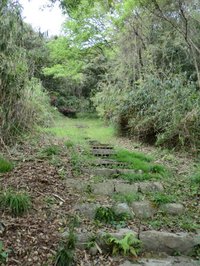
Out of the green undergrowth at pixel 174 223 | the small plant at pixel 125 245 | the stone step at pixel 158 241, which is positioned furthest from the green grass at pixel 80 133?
the small plant at pixel 125 245

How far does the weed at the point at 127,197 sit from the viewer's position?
3.77 m

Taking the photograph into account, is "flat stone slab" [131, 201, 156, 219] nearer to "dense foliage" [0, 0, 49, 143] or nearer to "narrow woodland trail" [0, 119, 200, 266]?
"narrow woodland trail" [0, 119, 200, 266]

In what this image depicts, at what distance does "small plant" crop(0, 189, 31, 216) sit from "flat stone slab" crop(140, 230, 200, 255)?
121 centimetres

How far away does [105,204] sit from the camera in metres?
3.66

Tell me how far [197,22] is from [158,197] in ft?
26.7

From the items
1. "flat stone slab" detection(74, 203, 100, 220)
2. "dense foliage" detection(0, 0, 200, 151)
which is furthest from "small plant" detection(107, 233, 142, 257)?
"dense foliage" detection(0, 0, 200, 151)

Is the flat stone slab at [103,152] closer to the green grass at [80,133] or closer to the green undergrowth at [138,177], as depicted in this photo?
the green grass at [80,133]

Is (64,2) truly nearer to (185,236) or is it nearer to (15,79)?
(15,79)

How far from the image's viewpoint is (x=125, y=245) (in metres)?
2.82

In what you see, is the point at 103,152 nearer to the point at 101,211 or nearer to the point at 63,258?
the point at 101,211

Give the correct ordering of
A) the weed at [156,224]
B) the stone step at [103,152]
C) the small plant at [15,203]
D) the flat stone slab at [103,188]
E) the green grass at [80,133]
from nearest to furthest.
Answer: the small plant at [15,203] < the weed at [156,224] < the flat stone slab at [103,188] < the stone step at [103,152] < the green grass at [80,133]

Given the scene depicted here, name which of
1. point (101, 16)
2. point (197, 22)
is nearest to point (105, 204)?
point (197, 22)

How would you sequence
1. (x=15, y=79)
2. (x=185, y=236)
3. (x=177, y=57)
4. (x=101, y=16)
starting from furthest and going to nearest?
(x=101, y=16)
(x=177, y=57)
(x=15, y=79)
(x=185, y=236)

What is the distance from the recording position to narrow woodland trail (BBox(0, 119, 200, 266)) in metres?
2.83
